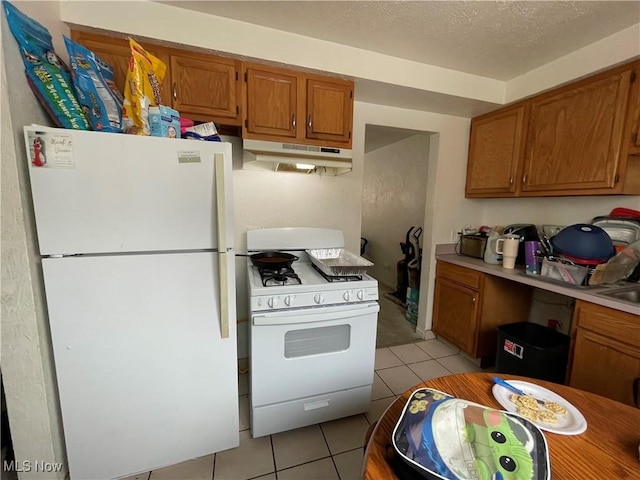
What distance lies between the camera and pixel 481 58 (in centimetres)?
199

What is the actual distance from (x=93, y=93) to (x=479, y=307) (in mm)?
2821

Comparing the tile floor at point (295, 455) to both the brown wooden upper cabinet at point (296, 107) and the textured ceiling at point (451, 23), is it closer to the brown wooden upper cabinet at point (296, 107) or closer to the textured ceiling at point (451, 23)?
the brown wooden upper cabinet at point (296, 107)

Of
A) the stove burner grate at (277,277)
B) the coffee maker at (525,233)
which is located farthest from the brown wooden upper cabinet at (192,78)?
the coffee maker at (525,233)

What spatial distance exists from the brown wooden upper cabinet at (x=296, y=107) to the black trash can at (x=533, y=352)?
6.08 feet

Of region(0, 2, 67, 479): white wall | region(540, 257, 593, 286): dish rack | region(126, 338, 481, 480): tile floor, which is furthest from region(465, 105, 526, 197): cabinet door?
region(0, 2, 67, 479): white wall

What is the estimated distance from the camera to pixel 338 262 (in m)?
2.03

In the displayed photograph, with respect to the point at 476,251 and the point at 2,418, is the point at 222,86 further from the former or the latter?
the point at 476,251

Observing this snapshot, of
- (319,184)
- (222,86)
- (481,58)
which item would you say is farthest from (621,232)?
(222,86)

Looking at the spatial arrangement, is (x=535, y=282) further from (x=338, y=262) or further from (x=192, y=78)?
(x=192, y=78)

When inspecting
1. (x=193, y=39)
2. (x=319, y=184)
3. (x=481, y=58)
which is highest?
(x=481, y=58)

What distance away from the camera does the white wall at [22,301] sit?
1.03 metres

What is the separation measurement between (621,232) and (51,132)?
3.21m

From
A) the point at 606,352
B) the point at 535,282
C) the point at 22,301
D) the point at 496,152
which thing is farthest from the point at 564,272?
the point at 22,301

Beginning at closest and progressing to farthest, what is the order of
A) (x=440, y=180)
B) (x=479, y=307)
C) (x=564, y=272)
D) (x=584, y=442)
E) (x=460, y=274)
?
(x=584, y=442), (x=564, y=272), (x=479, y=307), (x=460, y=274), (x=440, y=180)
